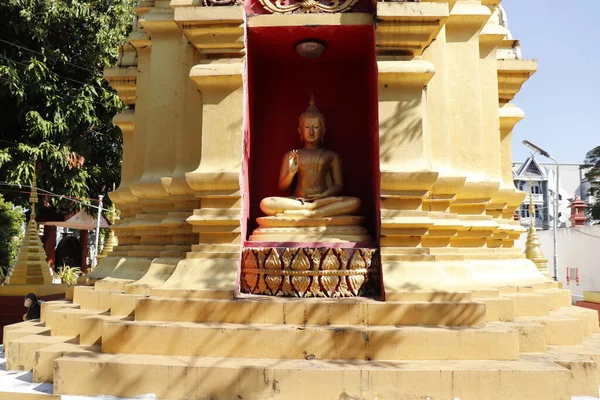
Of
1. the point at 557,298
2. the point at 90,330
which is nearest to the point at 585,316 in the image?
the point at 557,298

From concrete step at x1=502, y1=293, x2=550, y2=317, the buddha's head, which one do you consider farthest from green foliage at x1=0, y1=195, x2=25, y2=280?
concrete step at x1=502, y1=293, x2=550, y2=317

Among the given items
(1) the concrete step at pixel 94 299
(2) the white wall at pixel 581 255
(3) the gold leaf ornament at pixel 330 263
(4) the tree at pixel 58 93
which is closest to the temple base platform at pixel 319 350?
(3) the gold leaf ornament at pixel 330 263

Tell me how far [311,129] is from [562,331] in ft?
11.5

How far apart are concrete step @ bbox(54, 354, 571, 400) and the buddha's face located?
3223 millimetres

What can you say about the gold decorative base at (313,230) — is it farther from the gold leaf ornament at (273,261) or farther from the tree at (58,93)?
the tree at (58,93)

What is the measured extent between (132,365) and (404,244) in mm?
2581

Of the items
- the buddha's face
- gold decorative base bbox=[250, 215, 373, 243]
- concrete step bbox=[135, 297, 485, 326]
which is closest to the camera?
concrete step bbox=[135, 297, 485, 326]

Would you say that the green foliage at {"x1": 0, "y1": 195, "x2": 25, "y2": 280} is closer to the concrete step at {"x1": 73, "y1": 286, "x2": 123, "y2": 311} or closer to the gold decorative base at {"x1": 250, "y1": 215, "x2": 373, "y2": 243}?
the concrete step at {"x1": 73, "y1": 286, "x2": 123, "y2": 311}

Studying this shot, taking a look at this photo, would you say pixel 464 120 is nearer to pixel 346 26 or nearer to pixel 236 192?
pixel 346 26

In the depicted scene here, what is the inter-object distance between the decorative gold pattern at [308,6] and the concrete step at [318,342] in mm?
3287

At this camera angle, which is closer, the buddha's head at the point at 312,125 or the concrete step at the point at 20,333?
the concrete step at the point at 20,333

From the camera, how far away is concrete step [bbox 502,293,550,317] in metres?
5.16

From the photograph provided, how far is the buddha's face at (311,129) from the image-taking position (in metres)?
6.50

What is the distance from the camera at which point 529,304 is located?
5188mm
